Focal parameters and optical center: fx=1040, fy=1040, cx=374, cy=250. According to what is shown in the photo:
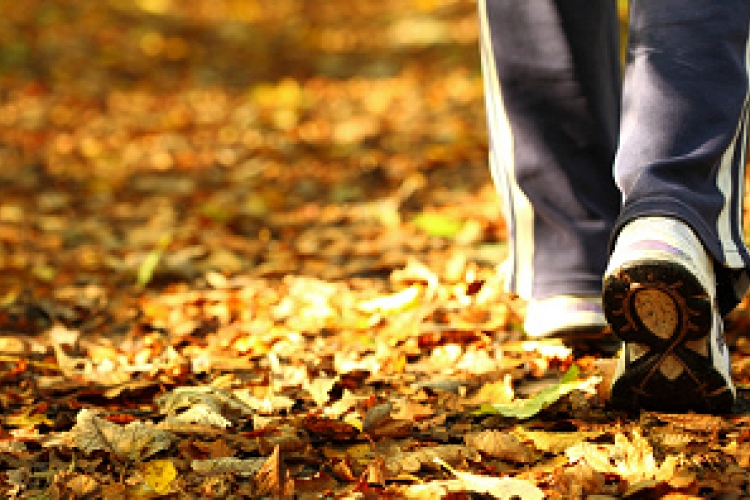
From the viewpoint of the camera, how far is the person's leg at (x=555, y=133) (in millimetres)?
1957

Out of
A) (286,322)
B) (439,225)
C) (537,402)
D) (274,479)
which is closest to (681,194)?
(537,402)

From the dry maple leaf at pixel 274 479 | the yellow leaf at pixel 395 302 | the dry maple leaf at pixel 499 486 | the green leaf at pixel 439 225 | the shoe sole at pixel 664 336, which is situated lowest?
the green leaf at pixel 439 225

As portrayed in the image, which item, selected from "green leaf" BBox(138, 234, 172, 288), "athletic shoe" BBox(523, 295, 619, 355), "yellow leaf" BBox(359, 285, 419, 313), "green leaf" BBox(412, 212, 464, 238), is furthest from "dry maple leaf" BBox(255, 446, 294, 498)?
"green leaf" BBox(412, 212, 464, 238)

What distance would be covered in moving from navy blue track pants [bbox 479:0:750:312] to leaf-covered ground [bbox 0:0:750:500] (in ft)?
0.73

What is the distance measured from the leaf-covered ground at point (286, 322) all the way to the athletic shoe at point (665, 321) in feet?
0.14

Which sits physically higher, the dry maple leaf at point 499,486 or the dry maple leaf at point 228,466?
the dry maple leaf at point 499,486

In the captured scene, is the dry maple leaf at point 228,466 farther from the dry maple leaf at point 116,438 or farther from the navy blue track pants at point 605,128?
the navy blue track pants at point 605,128

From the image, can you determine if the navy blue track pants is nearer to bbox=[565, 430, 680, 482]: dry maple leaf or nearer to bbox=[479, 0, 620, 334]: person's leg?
bbox=[479, 0, 620, 334]: person's leg

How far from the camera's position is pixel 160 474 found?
1548 mm

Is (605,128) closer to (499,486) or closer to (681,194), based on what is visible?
(681,194)

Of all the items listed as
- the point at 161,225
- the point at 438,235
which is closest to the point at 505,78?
the point at 438,235

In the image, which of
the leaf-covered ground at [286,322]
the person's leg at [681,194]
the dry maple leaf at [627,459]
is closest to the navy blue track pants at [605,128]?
the person's leg at [681,194]

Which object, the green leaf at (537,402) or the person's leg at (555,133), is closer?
the green leaf at (537,402)

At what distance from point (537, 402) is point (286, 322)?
91 centimetres
